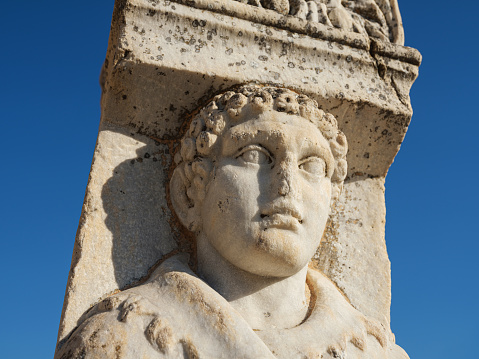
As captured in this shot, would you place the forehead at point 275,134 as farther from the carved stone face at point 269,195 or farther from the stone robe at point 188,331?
the stone robe at point 188,331

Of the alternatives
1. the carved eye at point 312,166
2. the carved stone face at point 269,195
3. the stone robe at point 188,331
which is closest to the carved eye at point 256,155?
the carved stone face at point 269,195

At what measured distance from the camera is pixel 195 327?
286 cm

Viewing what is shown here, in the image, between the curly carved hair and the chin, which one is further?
the curly carved hair

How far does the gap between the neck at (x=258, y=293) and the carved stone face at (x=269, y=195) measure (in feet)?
0.25

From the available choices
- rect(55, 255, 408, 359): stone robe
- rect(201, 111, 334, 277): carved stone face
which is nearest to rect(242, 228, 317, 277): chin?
rect(201, 111, 334, 277): carved stone face

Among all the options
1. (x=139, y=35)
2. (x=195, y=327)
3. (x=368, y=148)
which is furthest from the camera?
(x=368, y=148)

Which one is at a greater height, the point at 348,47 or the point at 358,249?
the point at 348,47

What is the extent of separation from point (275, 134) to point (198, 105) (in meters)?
0.70

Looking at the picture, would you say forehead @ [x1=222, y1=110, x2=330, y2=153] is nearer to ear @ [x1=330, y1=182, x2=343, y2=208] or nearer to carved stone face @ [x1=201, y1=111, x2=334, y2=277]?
carved stone face @ [x1=201, y1=111, x2=334, y2=277]

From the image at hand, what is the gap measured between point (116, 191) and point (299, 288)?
121 centimetres

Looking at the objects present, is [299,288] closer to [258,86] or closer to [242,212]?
[242,212]

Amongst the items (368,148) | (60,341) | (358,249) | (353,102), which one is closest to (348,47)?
(353,102)

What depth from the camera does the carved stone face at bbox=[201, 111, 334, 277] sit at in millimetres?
3150

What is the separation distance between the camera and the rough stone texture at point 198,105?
11.5 ft
